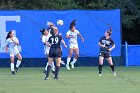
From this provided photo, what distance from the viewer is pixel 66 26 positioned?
2717 cm

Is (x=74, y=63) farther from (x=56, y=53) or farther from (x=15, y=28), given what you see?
(x=56, y=53)

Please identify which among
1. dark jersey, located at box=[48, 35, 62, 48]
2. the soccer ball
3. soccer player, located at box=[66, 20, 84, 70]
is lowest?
soccer player, located at box=[66, 20, 84, 70]

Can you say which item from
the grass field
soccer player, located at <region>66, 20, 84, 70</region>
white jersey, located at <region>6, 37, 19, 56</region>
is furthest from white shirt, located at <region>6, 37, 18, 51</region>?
soccer player, located at <region>66, 20, 84, 70</region>

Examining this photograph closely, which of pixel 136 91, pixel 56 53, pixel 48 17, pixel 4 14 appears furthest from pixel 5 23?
pixel 136 91

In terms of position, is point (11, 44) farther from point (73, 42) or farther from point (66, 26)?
point (66, 26)

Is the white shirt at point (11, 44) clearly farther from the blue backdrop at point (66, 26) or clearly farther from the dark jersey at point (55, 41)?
the dark jersey at point (55, 41)

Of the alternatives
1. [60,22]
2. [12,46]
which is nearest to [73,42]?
[60,22]

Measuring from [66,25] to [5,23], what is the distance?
2956 millimetres

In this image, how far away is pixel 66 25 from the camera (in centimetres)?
2717

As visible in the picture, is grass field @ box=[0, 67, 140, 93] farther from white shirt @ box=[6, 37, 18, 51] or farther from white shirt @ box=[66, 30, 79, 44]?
white shirt @ box=[66, 30, 79, 44]

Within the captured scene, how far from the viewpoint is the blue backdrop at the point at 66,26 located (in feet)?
88.8

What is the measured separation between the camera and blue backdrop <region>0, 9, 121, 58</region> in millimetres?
27078

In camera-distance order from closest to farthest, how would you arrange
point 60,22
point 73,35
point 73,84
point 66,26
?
point 73,84, point 73,35, point 60,22, point 66,26

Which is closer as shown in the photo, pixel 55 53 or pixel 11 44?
pixel 55 53
